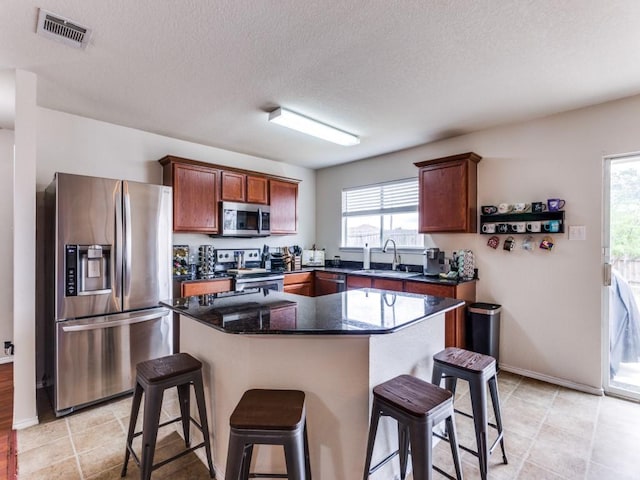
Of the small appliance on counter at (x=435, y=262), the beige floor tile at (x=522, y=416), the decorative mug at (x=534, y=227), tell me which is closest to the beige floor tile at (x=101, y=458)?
the beige floor tile at (x=522, y=416)

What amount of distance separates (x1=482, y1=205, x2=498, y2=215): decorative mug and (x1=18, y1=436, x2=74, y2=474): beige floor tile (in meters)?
4.08

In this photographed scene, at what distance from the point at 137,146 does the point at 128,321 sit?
6.60 feet

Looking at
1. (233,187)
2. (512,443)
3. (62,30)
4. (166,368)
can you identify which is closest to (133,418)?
(166,368)

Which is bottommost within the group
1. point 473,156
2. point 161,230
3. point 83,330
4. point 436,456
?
point 436,456

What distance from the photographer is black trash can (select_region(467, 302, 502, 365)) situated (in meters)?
3.27

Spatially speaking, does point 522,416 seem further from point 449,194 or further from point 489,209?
point 449,194

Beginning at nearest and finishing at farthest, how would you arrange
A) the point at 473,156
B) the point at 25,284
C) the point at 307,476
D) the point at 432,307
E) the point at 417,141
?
the point at 307,476 → the point at 432,307 → the point at 25,284 → the point at 473,156 → the point at 417,141

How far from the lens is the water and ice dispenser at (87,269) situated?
2.58m

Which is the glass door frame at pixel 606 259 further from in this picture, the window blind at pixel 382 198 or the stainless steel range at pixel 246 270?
the stainless steel range at pixel 246 270

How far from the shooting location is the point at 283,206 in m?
4.86

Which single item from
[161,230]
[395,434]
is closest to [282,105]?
[161,230]

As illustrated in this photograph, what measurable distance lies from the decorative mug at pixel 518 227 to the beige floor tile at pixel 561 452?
5.84 feet

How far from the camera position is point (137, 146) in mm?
3684

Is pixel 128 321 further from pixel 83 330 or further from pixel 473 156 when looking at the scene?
pixel 473 156
